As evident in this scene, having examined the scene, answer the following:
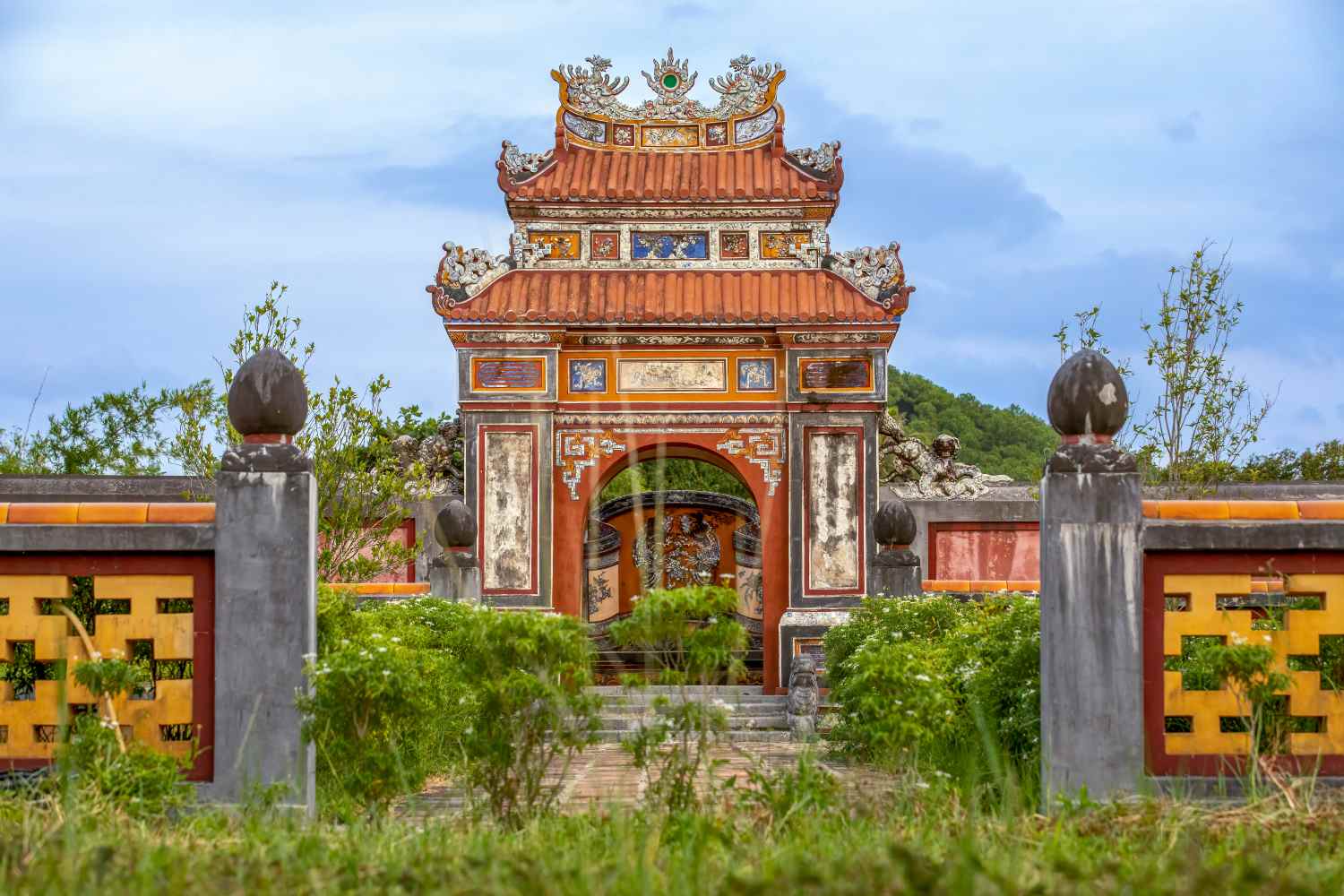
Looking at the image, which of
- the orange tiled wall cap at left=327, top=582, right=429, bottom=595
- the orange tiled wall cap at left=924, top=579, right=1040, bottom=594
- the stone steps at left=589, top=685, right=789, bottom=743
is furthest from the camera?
the stone steps at left=589, top=685, right=789, bottom=743

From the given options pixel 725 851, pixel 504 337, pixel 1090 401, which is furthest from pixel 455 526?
pixel 725 851

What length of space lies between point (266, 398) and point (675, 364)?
8.80 meters

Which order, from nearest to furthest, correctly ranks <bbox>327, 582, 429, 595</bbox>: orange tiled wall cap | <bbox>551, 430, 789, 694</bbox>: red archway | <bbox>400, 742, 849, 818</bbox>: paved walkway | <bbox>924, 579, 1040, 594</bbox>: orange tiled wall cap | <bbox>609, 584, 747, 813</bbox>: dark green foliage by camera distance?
1. <bbox>609, 584, 747, 813</bbox>: dark green foliage
2. <bbox>400, 742, 849, 818</bbox>: paved walkway
3. <bbox>327, 582, 429, 595</bbox>: orange tiled wall cap
4. <bbox>924, 579, 1040, 594</bbox>: orange tiled wall cap
5. <bbox>551, 430, 789, 694</bbox>: red archway

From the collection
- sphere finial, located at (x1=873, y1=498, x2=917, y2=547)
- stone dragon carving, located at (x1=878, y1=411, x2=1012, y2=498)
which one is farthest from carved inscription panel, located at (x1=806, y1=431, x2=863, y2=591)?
sphere finial, located at (x1=873, y1=498, x2=917, y2=547)

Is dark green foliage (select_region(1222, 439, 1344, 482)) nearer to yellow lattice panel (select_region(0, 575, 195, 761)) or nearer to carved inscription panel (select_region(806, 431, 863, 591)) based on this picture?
carved inscription panel (select_region(806, 431, 863, 591))

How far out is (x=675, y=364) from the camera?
14461 millimetres

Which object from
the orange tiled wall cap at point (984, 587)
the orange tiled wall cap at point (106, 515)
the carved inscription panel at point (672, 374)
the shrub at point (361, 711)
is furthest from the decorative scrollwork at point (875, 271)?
the orange tiled wall cap at point (106, 515)

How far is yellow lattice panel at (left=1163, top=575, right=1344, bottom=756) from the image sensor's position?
19.0ft

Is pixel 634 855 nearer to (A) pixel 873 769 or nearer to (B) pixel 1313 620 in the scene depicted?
(B) pixel 1313 620

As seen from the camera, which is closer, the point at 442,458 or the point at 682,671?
the point at 682,671

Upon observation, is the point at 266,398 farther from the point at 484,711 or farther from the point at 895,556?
the point at 895,556

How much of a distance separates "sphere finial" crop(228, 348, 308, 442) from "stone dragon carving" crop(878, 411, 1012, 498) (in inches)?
391

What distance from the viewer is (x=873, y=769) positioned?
8.50 meters

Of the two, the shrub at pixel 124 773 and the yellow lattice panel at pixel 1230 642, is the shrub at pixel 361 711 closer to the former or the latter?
the shrub at pixel 124 773
